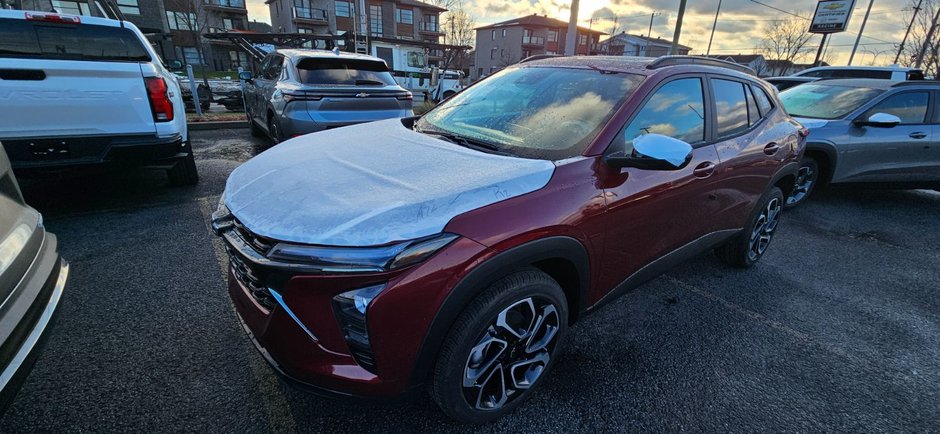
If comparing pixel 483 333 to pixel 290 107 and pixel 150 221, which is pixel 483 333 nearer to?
pixel 150 221

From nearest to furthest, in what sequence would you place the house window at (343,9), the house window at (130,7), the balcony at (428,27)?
1. the house window at (130,7)
2. the house window at (343,9)
3. the balcony at (428,27)

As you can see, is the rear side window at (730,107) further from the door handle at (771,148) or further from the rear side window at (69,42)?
the rear side window at (69,42)

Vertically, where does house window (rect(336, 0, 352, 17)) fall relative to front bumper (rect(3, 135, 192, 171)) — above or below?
above

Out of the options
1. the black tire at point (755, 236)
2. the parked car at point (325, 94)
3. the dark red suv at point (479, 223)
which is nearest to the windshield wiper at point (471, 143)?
the dark red suv at point (479, 223)

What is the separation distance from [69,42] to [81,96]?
0.68 m

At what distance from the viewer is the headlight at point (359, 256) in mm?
1409

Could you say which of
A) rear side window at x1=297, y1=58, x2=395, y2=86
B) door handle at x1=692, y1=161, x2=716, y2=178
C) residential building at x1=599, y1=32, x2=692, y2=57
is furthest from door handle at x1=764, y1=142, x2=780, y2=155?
residential building at x1=599, y1=32, x2=692, y2=57

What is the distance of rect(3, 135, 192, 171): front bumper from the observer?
3.34 meters

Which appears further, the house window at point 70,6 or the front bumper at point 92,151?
the house window at point 70,6

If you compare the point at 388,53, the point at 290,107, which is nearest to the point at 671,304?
the point at 290,107

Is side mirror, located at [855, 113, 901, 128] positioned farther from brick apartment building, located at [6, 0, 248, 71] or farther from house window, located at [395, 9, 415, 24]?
house window, located at [395, 9, 415, 24]

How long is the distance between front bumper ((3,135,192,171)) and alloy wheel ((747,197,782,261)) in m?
5.25

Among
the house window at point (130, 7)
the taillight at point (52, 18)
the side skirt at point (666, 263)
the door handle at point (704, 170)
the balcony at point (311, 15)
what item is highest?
the balcony at point (311, 15)

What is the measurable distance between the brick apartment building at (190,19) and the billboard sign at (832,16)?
3673 centimetres
